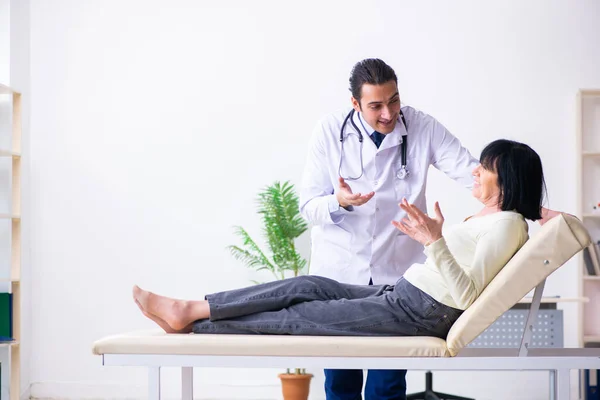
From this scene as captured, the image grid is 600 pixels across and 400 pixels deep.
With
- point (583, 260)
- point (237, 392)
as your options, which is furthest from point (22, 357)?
point (583, 260)

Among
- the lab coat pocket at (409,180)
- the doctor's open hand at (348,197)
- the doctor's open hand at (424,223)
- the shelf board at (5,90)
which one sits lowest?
the doctor's open hand at (424,223)

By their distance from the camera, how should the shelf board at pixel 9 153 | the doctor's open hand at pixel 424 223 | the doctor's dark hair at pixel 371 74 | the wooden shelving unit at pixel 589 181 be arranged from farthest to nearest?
the wooden shelving unit at pixel 589 181 → the shelf board at pixel 9 153 → the doctor's dark hair at pixel 371 74 → the doctor's open hand at pixel 424 223

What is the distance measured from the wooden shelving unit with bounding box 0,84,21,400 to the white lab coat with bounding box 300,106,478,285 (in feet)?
7.54

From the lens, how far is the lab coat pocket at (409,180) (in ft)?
8.65

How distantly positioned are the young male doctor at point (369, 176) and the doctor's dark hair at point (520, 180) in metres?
0.51

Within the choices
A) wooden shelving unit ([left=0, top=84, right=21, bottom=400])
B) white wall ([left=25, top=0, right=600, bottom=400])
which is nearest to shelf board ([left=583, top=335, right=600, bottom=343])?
white wall ([left=25, top=0, right=600, bottom=400])

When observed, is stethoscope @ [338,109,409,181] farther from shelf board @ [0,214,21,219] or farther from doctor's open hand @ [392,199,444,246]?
shelf board @ [0,214,21,219]

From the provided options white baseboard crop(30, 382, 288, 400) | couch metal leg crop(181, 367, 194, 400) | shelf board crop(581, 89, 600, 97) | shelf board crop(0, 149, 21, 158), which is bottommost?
white baseboard crop(30, 382, 288, 400)

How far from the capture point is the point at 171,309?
2.12 meters

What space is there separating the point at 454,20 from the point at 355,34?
0.63 meters

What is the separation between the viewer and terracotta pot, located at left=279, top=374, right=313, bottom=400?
13.9 feet

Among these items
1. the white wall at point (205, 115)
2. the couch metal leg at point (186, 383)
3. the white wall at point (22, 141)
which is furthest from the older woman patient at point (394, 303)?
the white wall at point (22, 141)

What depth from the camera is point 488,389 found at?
4559mm

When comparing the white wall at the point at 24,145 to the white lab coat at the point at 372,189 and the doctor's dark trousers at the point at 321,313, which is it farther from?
the doctor's dark trousers at the point at 321,313
